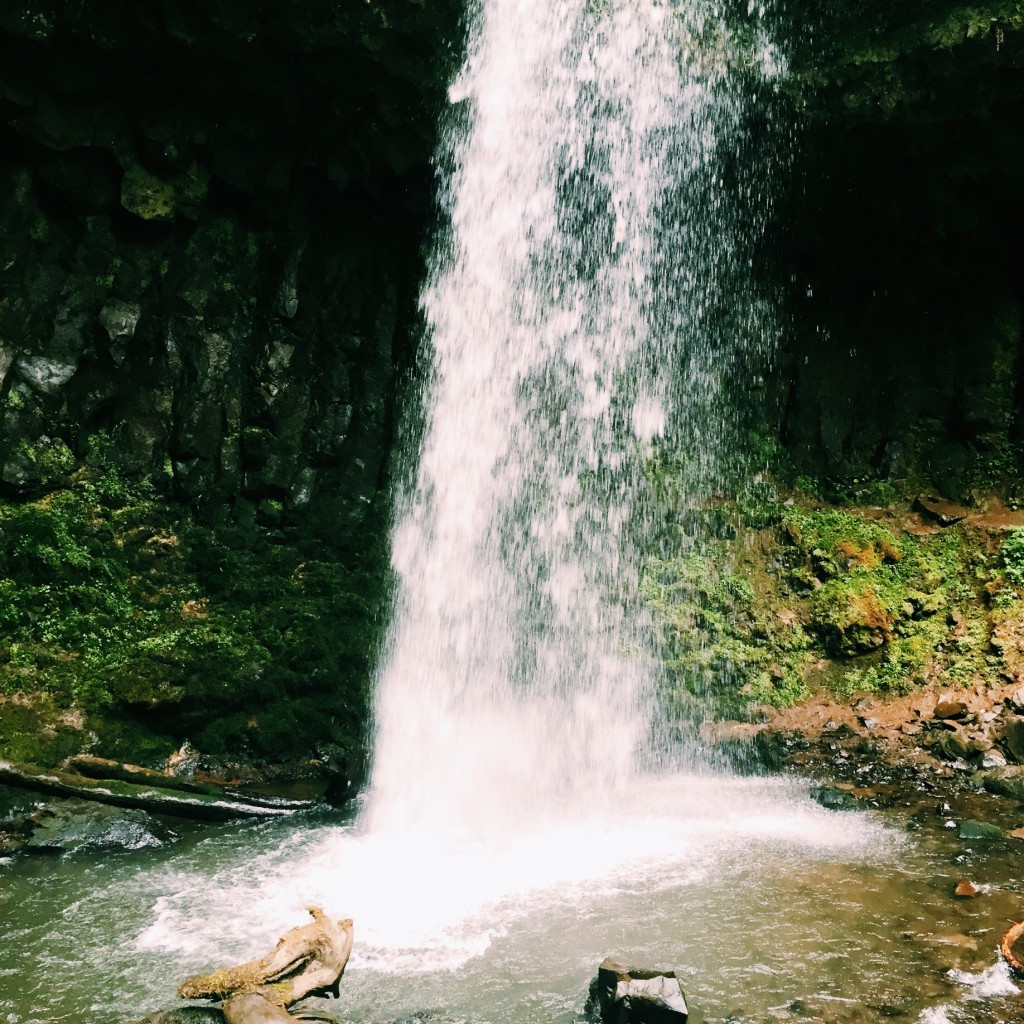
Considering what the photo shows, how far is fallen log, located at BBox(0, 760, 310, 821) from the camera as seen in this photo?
5617 millimetres

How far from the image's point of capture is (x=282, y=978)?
10.1 ft

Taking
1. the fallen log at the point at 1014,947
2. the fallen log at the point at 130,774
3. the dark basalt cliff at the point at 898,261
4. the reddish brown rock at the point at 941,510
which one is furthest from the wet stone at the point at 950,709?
the fallen log at the point at 130,774

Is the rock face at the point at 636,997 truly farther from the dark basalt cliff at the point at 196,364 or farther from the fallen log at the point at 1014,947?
the dark basalt cliff at the point at 196,364

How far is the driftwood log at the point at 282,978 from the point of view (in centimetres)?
282

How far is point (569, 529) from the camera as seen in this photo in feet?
30.0

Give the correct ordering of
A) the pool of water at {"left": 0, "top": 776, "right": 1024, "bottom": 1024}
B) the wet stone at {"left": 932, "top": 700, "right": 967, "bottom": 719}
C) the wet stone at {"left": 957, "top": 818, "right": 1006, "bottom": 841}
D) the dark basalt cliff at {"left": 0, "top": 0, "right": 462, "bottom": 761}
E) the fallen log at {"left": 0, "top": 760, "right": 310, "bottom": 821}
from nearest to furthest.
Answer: the pool of water at {"left": 0, "top": 776, "right": 1024, "bottom": 1024} < the wet stone at {"left": 957, "top": 818, "right": 1006, "bottom": 841} < the fallen log at {"left": 0, "top": 760, "right": 310, "bottom": 821} < the dark basalt cliff at {"left": 0, "top": 0, "right": 462, "bottom": 761} < the wet stone at {"left": 932, "top": 700, "right": 967, "bottom": 719}

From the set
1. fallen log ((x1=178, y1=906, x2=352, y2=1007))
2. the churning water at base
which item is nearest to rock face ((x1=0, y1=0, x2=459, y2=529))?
the churning water at base

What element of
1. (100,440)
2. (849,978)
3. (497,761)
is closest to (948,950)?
(849,978)

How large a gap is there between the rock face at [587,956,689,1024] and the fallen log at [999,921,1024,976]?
1574mm

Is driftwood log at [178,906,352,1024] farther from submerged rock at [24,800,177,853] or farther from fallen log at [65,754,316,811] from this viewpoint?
fallen log at [65,754,316,811]

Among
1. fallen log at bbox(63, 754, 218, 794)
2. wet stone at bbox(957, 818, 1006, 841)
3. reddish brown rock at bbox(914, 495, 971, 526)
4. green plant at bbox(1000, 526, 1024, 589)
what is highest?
reddish brown rock at bbox(914, 495, 971, 526)

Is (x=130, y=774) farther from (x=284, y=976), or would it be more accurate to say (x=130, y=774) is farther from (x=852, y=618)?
(x=852, y=618)

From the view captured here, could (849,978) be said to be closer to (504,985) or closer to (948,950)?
(948,950)

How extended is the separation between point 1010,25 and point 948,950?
8377mm
